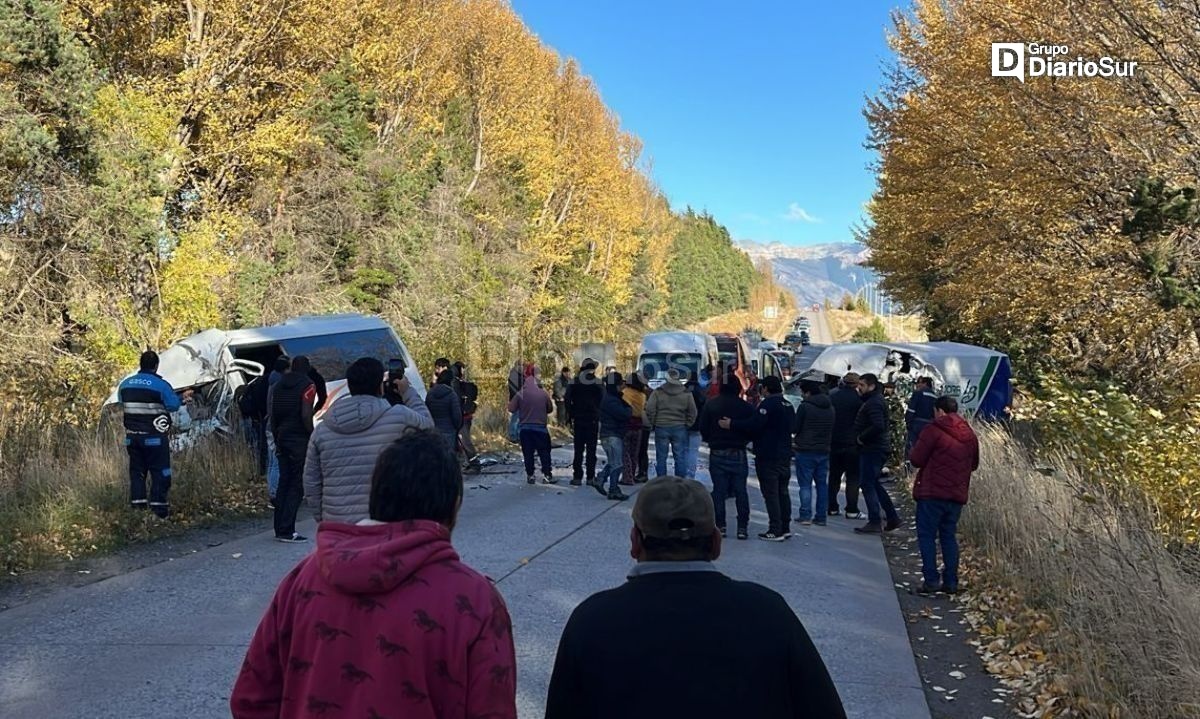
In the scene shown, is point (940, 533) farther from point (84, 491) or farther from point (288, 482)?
point (84, 491)

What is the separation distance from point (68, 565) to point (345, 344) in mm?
7767

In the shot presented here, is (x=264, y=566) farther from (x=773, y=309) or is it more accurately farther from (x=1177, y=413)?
(x=773, y=309)

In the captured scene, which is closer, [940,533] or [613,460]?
[940,533]

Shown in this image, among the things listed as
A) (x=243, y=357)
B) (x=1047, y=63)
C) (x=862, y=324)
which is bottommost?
(x=243, y=357)

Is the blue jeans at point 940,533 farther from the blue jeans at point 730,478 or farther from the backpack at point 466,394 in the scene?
the backpack at point 466,394

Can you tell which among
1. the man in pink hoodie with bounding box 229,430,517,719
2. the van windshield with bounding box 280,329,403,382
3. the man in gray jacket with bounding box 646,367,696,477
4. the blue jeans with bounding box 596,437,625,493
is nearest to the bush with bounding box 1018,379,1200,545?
the man in gray jacket with bounding box 646,367,696,477

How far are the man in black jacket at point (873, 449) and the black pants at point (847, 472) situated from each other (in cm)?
82

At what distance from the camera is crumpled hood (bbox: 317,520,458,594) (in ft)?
7.25

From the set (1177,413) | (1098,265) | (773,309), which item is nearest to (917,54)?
(1098,265)

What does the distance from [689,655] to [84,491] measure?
31.8 ft

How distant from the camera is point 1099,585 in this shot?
19.9 feet

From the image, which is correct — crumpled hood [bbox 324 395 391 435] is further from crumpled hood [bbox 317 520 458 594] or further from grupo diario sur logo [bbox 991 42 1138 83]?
grupo diario sur logo [bbox 991 42 1138 83]

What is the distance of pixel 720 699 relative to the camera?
2250 millimetres

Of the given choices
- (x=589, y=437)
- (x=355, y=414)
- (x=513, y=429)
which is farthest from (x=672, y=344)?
(x=355, y=414)
